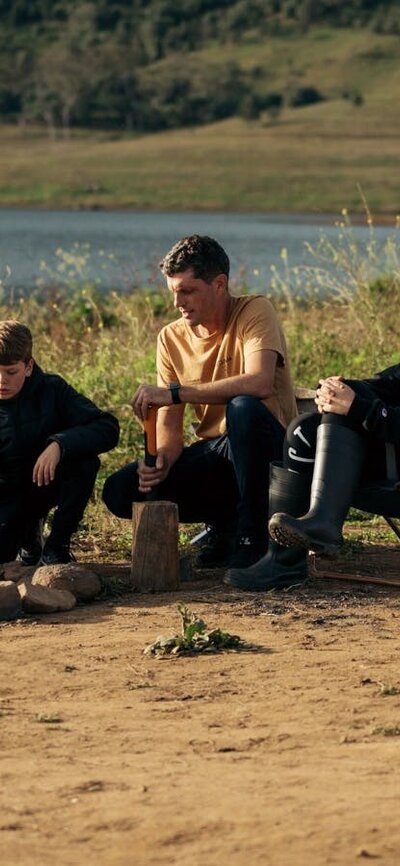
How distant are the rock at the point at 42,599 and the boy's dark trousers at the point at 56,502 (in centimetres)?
49

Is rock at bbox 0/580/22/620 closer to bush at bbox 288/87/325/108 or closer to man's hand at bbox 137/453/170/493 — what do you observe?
man's hand at bbox 137/453/170/493

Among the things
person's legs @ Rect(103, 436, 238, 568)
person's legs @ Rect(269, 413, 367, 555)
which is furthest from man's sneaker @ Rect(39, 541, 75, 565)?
person's legs @ Rect(269, 413, 367, 555)

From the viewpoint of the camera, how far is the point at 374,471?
585cm

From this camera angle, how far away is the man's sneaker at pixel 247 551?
5.98m

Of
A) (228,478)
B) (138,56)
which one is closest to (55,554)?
(228,478)

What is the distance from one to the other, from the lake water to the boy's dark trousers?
6470 millimetres

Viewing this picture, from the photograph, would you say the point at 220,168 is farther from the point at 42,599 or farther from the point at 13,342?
the point at 42,599

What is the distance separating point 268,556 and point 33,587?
2.84 ft

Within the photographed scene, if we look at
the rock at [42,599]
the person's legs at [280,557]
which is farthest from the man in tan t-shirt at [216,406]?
the rock at [42,599]

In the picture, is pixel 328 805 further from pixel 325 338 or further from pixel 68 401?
pixel 325 338

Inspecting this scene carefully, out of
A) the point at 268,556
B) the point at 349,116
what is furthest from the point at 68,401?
the point at 349,116

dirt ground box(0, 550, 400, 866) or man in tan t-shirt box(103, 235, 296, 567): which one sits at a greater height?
man in tan t-shirt box(103, 235, 296, 567)

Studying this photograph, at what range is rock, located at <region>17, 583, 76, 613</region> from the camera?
221 inches

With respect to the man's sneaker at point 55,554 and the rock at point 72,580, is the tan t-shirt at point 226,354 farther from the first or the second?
the rock at point 72,580
